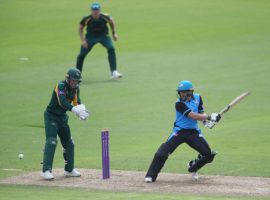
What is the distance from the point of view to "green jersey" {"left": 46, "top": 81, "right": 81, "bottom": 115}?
→ 51.4 feet

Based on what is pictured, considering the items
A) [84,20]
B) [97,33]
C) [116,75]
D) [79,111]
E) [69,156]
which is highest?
[84,20]

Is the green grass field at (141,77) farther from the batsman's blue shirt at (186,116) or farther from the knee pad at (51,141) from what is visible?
the batsman's blue shirt at (186,116)

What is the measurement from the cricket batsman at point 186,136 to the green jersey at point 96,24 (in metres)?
11.5

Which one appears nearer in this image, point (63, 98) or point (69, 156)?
point (63, 98)

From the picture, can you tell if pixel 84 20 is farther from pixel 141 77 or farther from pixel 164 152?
pixel 164 152

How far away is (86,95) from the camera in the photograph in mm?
25656

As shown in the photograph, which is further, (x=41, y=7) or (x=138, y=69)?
(x=41, y=7)

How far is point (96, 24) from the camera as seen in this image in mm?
26891

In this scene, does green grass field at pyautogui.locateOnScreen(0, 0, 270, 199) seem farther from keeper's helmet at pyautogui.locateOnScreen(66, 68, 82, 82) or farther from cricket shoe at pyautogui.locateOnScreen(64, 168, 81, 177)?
keeper's helmet at pyautogui.locateOnScreen(66, 68, 82, 82)

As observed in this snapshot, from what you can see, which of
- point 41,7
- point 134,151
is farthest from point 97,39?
point 41,7

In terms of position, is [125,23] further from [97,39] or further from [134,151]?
[134,151]

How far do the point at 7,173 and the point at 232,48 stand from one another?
17748mm

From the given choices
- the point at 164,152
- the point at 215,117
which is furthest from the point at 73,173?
the point at 215,117

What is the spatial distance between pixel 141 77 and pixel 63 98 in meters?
12.5
